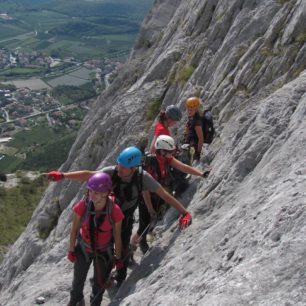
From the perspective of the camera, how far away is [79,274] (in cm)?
884

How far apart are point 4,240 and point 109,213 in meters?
46.8

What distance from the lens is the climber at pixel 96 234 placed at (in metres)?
7.88

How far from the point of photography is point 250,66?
46.5ft

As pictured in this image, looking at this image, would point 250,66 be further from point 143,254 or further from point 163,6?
point 163,6

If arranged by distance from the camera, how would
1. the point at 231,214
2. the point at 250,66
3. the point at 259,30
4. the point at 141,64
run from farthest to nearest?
the point at 141,64 < the point at 259,30 < the point at 250,66 < the point at 231,214

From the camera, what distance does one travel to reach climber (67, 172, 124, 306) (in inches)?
310

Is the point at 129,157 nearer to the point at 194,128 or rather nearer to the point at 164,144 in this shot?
the point at 164,144

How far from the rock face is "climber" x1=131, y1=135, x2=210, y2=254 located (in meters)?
0.44

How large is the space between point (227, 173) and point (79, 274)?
3.40 m

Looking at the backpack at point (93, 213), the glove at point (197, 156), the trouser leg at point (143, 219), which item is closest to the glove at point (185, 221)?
the trouser leg at point (143, 219)

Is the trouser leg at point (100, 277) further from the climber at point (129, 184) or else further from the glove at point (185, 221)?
the glove at point (185, 221)

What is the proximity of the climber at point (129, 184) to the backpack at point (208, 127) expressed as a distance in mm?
3827

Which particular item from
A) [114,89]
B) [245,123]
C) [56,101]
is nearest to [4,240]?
[114,89]

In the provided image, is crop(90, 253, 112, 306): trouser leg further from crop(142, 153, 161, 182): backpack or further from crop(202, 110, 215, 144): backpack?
crop(202, 110, 215, 144): backpack
